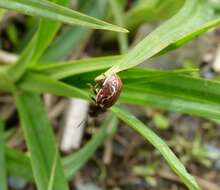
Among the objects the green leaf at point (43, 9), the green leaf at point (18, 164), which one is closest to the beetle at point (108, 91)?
the green leaf at point (43, 9)

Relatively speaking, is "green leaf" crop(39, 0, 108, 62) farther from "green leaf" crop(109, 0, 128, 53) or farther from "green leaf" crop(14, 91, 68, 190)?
"green leaf" crop(14, 91, 68, 190)

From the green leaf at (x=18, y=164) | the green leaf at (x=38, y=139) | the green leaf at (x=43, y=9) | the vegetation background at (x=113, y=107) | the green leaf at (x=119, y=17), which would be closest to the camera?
the green leaf at (x=43, y=9)

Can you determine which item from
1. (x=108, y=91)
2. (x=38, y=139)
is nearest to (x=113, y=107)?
(x=108, y=91)

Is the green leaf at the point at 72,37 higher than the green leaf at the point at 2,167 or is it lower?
higher

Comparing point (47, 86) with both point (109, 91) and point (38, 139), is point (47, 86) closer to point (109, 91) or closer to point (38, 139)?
point (38, 139)

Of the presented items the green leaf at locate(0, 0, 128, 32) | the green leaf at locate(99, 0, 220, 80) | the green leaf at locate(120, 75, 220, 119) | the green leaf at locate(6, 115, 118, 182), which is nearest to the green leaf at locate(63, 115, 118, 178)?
the green leaf at locate(6, 115, 118, 182)

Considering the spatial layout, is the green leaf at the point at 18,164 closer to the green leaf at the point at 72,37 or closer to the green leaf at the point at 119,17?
the green leaf at the point at 72,37

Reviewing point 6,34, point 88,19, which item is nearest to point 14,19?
point 6,34
